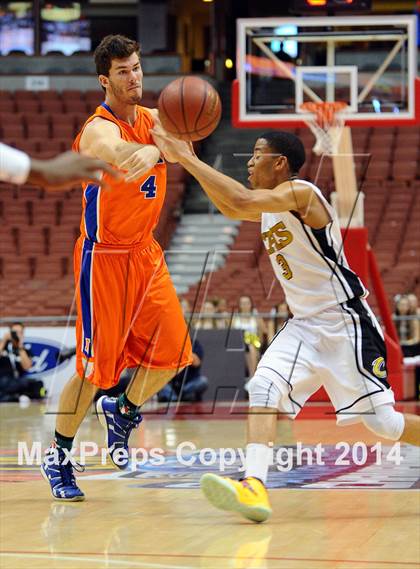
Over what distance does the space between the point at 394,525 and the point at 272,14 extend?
72.0ft

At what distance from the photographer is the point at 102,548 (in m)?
Result: 4.68

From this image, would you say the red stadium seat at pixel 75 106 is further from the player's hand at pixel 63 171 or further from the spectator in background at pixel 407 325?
the player's hand at pixel 63 171

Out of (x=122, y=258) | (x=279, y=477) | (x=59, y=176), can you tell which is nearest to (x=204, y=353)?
(x=279, y=477)

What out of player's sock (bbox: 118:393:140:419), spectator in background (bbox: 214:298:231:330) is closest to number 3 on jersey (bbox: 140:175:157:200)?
player's sock (bbox: 118:393:140:419)

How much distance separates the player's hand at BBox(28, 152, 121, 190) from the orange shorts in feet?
8.86

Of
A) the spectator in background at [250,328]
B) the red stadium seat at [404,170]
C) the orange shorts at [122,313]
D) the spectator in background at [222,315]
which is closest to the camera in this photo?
the orange shorts at [122,313]

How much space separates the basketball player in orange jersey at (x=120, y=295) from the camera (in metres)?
5.52

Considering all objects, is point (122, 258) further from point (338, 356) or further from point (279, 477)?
point (279, 477)

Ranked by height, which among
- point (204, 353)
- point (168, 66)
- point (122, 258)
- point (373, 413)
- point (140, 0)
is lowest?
point (204, 353)

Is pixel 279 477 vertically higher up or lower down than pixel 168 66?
lower down

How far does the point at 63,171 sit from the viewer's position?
2955 mm

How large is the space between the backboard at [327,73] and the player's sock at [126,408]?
4.57 m

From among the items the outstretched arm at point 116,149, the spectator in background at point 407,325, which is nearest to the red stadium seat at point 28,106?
the spectator in background at point 407,325

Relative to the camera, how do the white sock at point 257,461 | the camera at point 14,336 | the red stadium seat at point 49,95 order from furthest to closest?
the red stadium seat at point 49,95 → the camera at point 14,336 → the white sock at point 257,461
